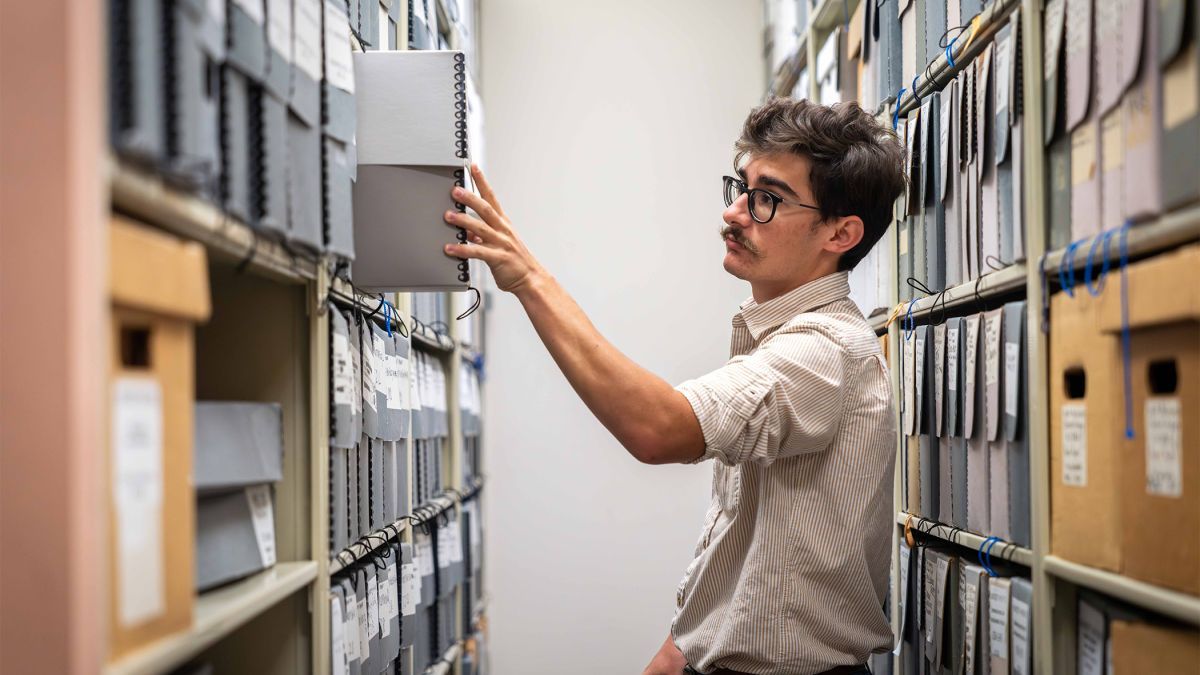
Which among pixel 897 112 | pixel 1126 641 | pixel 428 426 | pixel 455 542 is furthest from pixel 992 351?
pixel 455 542

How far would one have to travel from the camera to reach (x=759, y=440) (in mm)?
1341

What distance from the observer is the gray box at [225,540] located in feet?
3.54

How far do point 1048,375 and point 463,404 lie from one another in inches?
73.4

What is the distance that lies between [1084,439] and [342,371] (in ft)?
3.27

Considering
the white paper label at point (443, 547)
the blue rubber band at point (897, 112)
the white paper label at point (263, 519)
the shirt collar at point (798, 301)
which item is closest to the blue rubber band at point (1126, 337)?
the shirt collar at point (798, 301)

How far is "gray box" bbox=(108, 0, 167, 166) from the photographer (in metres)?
0.77

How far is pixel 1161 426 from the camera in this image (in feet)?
3.50

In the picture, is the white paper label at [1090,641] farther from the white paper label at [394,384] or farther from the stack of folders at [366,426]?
the white paper label at [394,384]

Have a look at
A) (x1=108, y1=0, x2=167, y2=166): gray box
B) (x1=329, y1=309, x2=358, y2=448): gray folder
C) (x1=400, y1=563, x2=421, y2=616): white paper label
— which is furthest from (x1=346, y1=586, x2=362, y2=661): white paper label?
(x1=108, y1=0, x2=167, y2=166): gray box

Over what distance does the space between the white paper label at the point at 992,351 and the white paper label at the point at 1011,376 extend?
2 centimetres

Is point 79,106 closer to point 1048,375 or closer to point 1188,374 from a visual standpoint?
point 1188,374

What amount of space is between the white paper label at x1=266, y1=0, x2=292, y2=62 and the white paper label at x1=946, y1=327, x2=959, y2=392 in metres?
1.14

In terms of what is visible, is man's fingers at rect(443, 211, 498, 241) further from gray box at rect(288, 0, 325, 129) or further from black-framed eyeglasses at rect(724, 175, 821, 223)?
black-framed eyeglasses at rect(724, 175, 821, 223)

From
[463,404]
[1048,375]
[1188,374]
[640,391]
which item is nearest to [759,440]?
[640,391]
